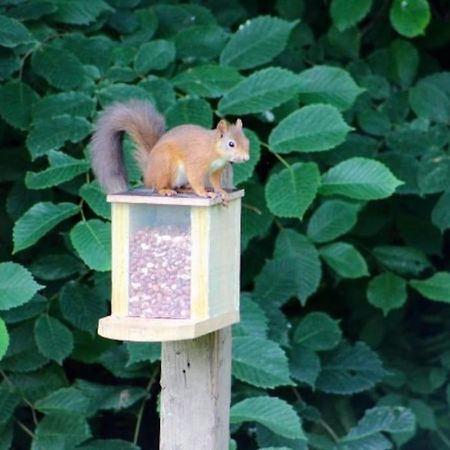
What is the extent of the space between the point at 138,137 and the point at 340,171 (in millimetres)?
805

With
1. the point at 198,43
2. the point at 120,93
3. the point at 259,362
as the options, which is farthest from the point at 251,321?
the point at 198,43

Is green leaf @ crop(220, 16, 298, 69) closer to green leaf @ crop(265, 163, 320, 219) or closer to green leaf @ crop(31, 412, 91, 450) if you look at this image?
green leaf @ crop(265, 163, 320, 219)

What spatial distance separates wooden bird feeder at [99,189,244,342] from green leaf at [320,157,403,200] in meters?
0.82

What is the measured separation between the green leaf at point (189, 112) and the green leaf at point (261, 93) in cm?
5

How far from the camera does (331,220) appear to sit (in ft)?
9.69

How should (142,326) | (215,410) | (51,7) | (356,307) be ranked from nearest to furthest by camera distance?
(142,326) < (215,410) < (51,7) < (356,307)

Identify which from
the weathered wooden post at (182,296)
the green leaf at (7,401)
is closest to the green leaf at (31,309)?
the green leaf at (7,401)

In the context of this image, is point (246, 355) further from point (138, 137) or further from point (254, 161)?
point (138, 137)

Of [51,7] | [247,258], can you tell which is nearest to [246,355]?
[247,258]

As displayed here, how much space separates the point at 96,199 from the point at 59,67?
1.48 feet

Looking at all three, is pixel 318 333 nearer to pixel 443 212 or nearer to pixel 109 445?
pixel 443 212

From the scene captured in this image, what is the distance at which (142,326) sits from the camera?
5.75ft

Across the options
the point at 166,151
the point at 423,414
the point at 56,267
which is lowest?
the point at 423,414

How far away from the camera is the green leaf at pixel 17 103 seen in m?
2.80
